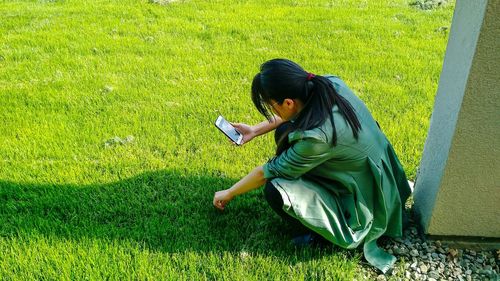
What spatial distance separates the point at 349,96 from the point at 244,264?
1.19 m

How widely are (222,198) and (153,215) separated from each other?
582 millimetres

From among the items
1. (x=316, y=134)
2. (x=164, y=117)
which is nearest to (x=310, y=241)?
(x=316, y=134)

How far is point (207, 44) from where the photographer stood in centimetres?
615

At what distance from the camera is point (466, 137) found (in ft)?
8.18

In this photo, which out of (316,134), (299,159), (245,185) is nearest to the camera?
(316,134)

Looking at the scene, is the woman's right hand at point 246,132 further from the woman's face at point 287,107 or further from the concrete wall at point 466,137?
the concrete wall at point 466,137

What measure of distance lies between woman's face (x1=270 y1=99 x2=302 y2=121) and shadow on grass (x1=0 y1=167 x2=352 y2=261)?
902 millimetres

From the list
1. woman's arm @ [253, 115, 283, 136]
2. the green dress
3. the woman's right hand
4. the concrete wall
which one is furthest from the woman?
the woman's right hand

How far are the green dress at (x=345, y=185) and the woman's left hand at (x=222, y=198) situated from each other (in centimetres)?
40

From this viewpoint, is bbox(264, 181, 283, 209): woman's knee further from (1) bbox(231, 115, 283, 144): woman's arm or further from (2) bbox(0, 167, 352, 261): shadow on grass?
(1) bbox(231, 115, 283, 144): woman's arm

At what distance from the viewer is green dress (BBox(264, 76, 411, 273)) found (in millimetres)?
2518

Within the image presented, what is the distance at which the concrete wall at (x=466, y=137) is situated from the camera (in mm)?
2258

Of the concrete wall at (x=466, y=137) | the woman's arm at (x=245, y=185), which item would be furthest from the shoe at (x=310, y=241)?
the concrete wall at (x=466, y=137)

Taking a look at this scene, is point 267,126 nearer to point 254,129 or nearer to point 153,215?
point 254,129
